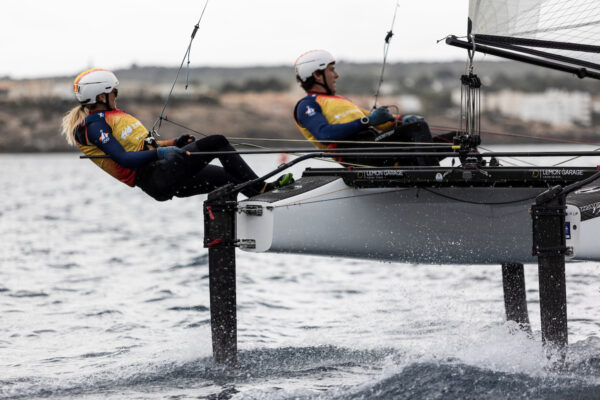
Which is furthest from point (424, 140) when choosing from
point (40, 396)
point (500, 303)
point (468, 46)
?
point (500, 303)

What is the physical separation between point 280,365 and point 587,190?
224 centimetres

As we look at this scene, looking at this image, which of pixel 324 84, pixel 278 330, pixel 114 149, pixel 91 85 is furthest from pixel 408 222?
pixel 278 330

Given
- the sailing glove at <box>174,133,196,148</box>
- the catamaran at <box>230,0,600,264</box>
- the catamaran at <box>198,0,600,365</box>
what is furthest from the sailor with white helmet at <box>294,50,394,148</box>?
the sailing glove at <box>174,133,196,148</box>

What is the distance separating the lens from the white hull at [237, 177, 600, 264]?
6.05 m

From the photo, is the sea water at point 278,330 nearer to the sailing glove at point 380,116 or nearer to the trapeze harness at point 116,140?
the trapeze harness at point 116,140

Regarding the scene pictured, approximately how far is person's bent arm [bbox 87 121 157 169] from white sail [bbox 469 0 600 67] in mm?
2192

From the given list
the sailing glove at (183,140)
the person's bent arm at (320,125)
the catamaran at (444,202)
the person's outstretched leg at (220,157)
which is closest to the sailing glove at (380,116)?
the person's bent arm at (320,125)

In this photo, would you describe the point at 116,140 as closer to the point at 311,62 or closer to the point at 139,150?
the point at 139,150

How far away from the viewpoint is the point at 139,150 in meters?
6.36

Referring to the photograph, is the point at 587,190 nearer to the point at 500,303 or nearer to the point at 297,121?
the point at 297,121

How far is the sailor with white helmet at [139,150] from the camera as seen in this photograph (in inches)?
244

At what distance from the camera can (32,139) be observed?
72.1 metres

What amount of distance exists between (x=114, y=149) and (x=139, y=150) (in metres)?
0.20

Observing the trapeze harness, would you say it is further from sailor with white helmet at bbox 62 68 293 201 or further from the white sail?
the white sail
